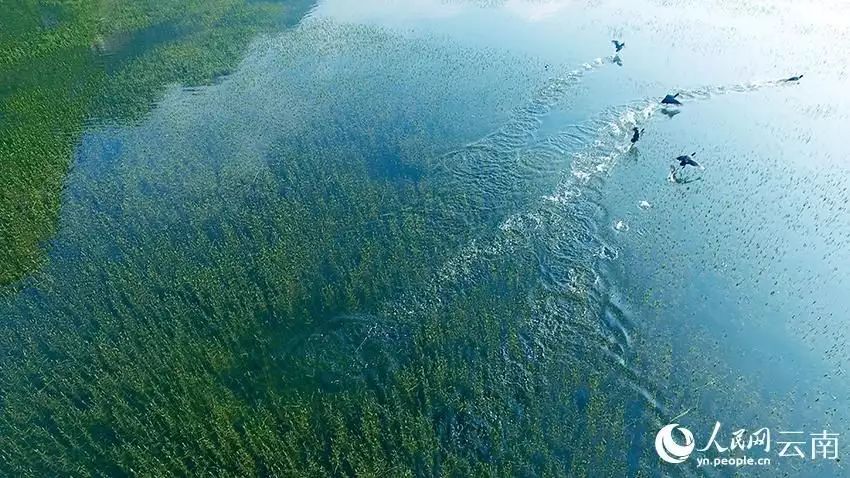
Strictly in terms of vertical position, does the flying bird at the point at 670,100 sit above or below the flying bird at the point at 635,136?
above

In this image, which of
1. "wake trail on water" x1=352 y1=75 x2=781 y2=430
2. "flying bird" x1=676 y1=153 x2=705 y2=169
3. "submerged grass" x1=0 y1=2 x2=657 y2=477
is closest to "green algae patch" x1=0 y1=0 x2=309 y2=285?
"submerged grass" x1=0 y1=2 x2=657 y2=477

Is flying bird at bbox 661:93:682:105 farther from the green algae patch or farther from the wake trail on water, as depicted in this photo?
the green algae patch

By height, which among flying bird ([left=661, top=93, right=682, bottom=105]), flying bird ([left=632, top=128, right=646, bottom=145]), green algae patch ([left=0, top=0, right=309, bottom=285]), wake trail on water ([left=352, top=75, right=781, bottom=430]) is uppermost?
green algae patch ([left=0, top=0, right=309, bottom=285])

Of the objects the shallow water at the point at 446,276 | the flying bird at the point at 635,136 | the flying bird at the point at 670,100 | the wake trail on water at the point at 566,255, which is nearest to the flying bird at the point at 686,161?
the shallow water at the point at 446,276

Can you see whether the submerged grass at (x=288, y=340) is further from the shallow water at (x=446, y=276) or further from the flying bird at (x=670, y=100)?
the flying bird at (x=670, y=100)

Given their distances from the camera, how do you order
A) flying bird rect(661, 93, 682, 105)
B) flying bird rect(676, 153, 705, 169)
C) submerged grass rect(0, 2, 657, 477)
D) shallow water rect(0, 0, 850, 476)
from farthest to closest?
flying bird rect(661, 93, 682, 105), flying bird rect(676, 153, 705, 169), shallow water rect(0, 0, 850, 476), submerged grass rect(0, 2, 657, 477)

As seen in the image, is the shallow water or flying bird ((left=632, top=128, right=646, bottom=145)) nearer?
the shallow water

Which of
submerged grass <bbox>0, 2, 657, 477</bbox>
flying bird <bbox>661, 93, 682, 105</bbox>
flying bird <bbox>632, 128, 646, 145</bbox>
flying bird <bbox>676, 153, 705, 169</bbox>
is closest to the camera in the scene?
submerged grass <bbox>0, 2, 657, 477</bbox>
